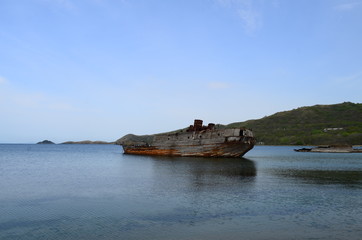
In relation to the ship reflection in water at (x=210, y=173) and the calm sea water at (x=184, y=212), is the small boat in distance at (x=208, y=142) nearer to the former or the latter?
the ship reflection in water at (x=210, y=173)

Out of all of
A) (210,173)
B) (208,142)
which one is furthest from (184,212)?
(208,142)

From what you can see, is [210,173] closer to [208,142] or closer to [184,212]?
[184,212]

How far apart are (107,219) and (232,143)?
147 feet

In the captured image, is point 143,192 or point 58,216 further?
point 143,192

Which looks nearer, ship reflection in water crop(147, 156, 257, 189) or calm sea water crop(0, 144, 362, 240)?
calm sea water crop(0, 144, 362, 240)

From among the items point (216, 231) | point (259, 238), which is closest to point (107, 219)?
point (216, 231)

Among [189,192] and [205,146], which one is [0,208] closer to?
[189,192]

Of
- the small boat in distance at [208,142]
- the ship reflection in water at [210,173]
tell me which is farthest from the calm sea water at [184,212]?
the small boat in distance at [208,142]

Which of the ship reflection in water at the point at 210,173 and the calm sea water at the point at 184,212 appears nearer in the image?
the calm sea water at the point at 184,212

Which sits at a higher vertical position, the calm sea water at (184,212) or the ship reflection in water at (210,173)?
the ship reflection in water at (210,173)

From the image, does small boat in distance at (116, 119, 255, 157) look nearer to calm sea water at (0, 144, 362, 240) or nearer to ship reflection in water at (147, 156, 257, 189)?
ship reflection in water at (147, 156, 257, 189)

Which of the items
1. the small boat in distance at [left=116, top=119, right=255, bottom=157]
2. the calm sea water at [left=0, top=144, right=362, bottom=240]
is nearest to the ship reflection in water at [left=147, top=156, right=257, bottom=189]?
the calm sea water at [left=0, top=144, right=362, bottom=240]

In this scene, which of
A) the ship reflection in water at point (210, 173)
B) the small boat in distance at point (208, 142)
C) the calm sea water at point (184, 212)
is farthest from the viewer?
the small boat in distance at point (208, 142)

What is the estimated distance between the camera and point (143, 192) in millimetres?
21969
